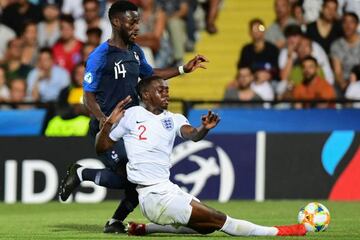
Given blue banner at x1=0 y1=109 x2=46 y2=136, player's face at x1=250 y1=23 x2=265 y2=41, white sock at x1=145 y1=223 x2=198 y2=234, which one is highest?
player's face at x1=250 y1=23 x2=265 y2=41

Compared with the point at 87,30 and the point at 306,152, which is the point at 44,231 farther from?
the point at 87,30

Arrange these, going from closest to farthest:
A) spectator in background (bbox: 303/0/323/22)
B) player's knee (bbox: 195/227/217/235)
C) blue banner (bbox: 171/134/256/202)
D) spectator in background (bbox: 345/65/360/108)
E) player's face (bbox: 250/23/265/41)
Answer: player's knee (bbox: 195/227/217/235) < blue banner (bbox: 171/134/256/202) < spectator in background (bbox: 345/65/360/108) < player's face (bbox: 250/23/265/41) < spectator in background (bbox: 303/0/323/22)

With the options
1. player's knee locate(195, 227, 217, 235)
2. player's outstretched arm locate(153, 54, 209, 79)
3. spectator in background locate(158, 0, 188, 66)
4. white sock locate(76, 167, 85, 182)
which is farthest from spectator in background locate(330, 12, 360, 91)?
player's knee locate(195, 227, 217, 235)

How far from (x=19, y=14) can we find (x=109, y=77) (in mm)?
9849

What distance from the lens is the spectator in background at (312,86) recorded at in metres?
17.7

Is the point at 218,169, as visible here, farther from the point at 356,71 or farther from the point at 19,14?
the point at 19,14

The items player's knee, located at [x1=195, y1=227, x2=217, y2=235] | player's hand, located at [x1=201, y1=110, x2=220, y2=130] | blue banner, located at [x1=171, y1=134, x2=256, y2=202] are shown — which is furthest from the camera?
blue banner, located at [x1=171, y1=134, x2=256, y2=202]

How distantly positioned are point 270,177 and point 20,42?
19.0 feet

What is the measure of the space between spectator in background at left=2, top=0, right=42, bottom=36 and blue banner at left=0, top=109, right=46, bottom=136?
343 cm

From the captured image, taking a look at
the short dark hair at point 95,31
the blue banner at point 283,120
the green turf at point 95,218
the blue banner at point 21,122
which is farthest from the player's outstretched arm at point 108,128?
the short dark hair at point 95,31

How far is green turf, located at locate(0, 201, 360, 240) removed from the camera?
10.8m

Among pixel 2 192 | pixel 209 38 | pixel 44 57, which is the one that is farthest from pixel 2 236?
pixel 209 38

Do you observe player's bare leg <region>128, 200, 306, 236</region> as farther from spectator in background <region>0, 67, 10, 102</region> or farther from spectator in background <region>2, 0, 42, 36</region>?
spectator in background <region>2, 0, 42, 36</region>

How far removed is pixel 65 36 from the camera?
1961 cm
